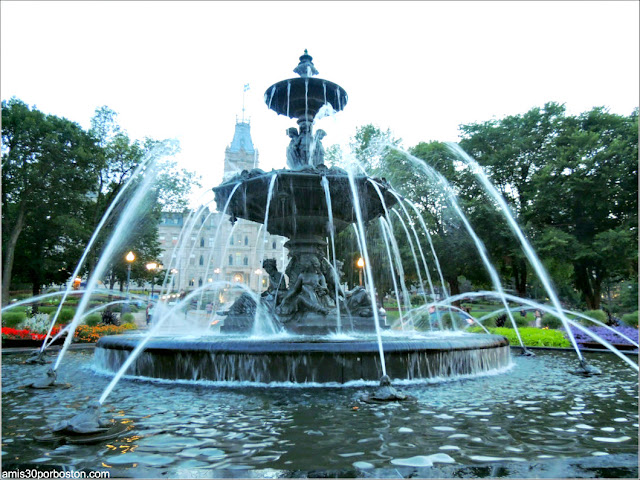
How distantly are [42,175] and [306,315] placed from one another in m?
25.4

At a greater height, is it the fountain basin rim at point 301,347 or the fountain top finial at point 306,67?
the fountain top finial at point 306,67

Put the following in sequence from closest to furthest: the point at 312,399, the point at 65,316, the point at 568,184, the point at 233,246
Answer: the point at 312,399 < the point at 65,316 < the point at 568,184 < the point at 233,246

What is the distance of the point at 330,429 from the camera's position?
4.57 m

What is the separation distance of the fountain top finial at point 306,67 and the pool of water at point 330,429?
9770 mm

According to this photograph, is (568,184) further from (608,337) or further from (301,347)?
(301,347)

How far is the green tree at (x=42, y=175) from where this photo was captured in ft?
91.8

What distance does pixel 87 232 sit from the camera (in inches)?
1178

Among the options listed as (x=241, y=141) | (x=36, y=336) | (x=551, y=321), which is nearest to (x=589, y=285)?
(x=551, y=321)

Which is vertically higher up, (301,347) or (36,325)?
(36,325)

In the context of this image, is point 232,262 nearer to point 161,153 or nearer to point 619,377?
point 161,153

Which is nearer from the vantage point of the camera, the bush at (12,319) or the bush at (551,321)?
the bush at (12,319)

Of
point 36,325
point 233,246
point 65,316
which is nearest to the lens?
point 36,325

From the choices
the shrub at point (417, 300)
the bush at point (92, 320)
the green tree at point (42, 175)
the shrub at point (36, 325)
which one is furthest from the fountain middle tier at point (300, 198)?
the shrub at point (417, 300)

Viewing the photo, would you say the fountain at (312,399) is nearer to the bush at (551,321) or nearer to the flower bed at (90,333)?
the flower bed at (90,333)
